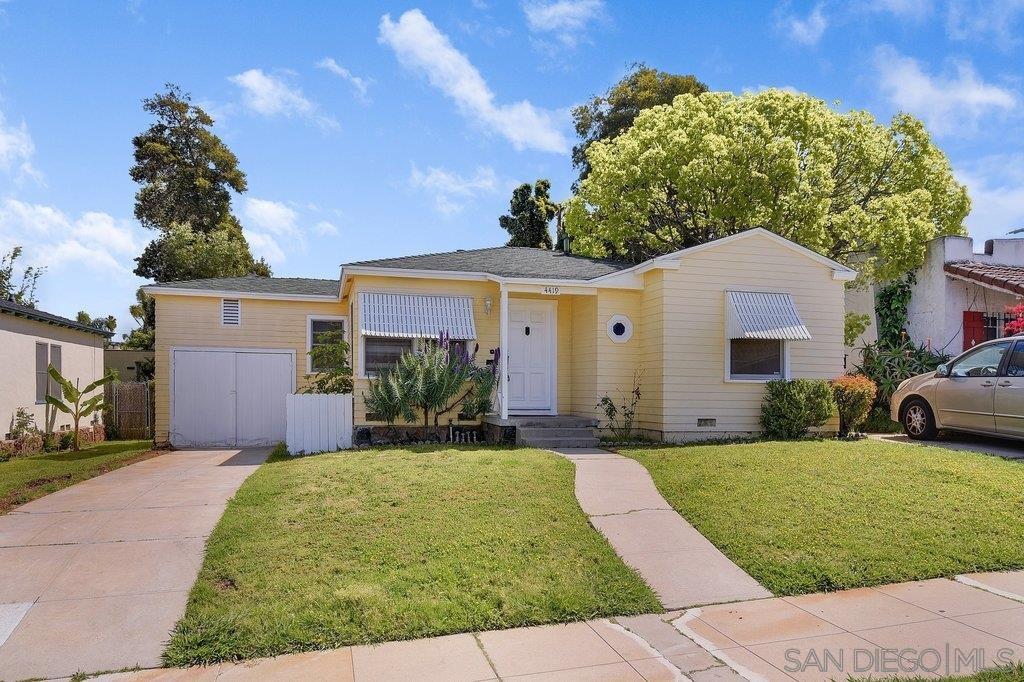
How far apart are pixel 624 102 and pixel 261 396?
61.9ft

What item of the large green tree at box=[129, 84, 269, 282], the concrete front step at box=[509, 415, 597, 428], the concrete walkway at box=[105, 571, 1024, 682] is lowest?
the concrete walkway at box=[105, 571, 1024, 682]

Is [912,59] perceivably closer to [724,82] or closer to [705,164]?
[705,164]

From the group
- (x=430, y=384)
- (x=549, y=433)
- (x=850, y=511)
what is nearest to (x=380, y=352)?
(x=430, y=384)

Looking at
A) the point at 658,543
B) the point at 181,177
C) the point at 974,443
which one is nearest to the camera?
the point at 658,543

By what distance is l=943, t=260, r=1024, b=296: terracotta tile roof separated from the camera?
14992 millimetres

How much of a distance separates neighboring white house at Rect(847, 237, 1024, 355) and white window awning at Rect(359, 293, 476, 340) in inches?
484

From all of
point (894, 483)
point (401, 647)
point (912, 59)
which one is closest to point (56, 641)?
point (401, 647)

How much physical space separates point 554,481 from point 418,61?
9.24 meters

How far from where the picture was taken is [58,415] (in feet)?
52.9

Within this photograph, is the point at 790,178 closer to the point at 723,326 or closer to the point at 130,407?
the point at 723,326

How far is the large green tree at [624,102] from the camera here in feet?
84.8

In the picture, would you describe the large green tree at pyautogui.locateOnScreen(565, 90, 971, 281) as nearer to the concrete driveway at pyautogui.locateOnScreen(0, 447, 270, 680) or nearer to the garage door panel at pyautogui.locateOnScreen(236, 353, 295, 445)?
the garage door panel at pyautogui.locateOnScreen(236, 353, 295, 445)

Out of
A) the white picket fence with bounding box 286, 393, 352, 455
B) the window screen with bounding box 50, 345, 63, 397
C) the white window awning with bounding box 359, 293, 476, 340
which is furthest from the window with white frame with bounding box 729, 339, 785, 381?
the window screen with bounding box 50, 345, 63, 397

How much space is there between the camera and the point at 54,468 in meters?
11.4
